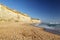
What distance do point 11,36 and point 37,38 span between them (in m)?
1.50

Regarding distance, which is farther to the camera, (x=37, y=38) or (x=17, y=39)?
(x=37, y=38)

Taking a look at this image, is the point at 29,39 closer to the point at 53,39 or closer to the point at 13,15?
the point at 53,39

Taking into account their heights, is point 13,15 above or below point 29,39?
above

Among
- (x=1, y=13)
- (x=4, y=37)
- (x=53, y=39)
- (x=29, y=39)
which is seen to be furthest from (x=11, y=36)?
(x=1, y=13)

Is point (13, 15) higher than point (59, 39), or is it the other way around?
point (13, 15)

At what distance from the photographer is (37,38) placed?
897 centimetres

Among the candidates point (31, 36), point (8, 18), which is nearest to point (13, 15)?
point (8, 18)

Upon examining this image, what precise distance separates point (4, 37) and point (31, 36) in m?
1.72

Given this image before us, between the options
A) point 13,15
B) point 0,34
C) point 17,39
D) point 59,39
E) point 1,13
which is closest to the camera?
point 17,39

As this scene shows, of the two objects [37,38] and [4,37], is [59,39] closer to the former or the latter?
[37,38]

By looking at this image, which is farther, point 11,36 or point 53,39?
point 53,39

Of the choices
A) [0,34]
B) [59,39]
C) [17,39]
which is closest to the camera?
[17,39]

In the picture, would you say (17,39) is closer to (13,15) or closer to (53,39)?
(53,39)

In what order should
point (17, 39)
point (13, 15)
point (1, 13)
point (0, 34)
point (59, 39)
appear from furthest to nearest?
point (13, 15) < point (1, 13) < point (59, 39) < point (0, 34) < point (17, 39)
